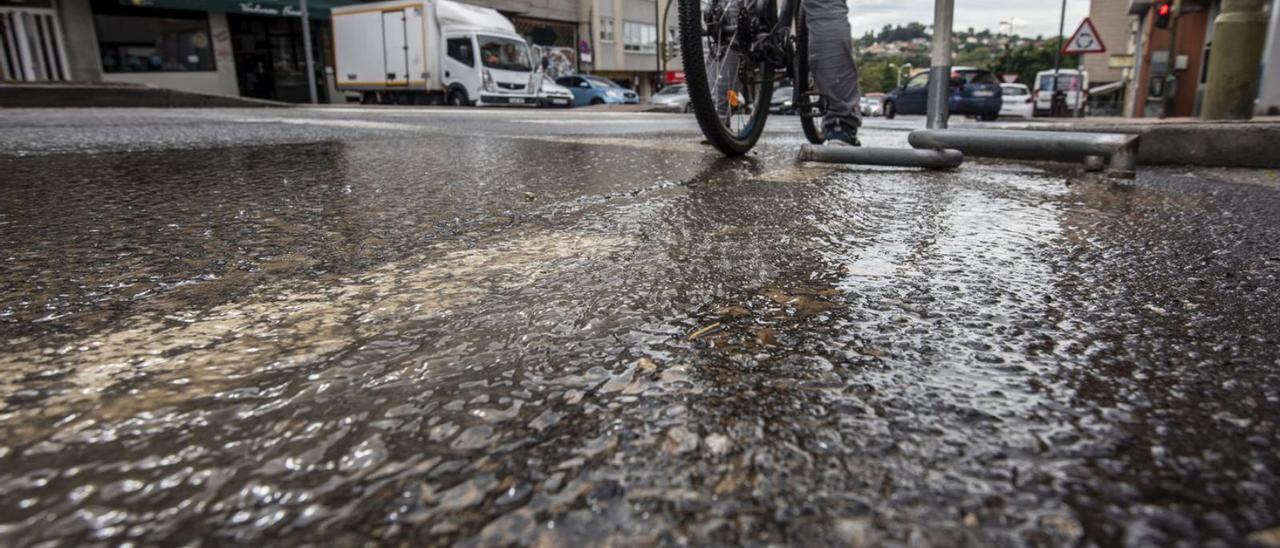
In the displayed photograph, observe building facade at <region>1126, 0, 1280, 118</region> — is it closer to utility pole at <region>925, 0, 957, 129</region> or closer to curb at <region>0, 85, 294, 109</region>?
utility pole at <region>925, 0, 957, 129</region>

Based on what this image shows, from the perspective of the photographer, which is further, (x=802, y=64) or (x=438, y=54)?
(x=438, y=54)

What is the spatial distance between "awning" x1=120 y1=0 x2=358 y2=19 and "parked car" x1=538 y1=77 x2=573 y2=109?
8.65m

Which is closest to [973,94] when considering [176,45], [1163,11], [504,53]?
[1163,11]

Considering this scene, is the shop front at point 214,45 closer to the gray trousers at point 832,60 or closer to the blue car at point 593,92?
the blue car at point 593,92

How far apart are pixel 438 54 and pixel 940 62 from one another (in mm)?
18417

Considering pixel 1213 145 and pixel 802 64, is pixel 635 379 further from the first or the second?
pixel 1213 145

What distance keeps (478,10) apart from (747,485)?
21.9 meters

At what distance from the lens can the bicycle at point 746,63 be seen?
3582 millimetres

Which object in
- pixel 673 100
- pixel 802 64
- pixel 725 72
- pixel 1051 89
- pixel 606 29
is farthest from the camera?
pixel 606 29

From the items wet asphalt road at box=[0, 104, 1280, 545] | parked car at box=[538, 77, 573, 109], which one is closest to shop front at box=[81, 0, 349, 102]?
parked car at box=[538, 77, 573, 109]

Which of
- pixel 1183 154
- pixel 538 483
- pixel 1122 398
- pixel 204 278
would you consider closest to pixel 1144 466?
pixel 1122 398

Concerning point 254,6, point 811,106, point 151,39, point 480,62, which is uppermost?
point 254,6

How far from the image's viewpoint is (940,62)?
12.8ft

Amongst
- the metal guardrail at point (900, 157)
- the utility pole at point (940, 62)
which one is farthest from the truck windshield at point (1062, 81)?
the metal guardrail at point (900, 157)
